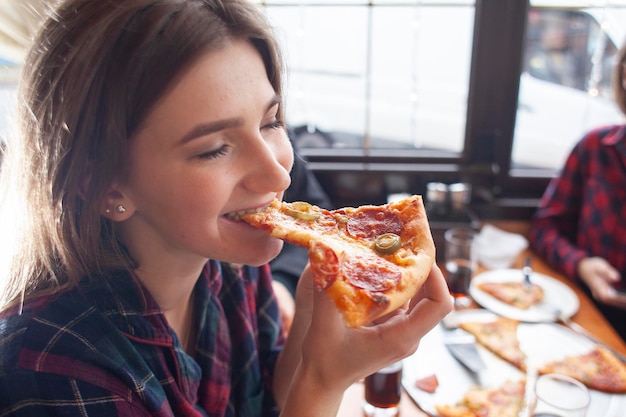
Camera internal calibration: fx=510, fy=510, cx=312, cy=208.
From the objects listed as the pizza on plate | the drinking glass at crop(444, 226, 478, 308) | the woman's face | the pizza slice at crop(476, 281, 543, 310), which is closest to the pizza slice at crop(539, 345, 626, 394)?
the pizza on plate

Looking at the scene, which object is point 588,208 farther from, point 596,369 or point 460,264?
point 596,369

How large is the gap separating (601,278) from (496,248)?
17.9 inches

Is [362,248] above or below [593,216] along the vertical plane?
above

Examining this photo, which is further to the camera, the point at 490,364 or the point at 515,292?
the point at 515,292

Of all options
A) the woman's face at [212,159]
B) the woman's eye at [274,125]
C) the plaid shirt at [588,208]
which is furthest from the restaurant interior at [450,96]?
the woman's face at [212,159]

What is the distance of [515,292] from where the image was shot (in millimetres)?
2045

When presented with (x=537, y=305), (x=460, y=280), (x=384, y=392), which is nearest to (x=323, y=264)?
(x=384, y=392)

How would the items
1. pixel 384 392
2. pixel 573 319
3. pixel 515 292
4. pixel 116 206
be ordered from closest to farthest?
pixel 116 206, pixel 384 392, pixel 573 319, pixel 515 292

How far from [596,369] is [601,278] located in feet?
2.77

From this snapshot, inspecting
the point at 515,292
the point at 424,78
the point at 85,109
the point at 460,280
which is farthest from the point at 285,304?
the point at 424,78

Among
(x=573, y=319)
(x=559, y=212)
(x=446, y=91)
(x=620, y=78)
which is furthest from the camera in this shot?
(x=446, y=91)

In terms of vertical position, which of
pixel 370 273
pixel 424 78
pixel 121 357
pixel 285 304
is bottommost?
pixel 285 304

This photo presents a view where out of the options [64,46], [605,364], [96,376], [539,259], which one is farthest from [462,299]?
[64,46]

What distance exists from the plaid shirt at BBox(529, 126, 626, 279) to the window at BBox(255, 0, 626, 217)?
0.27 metres
